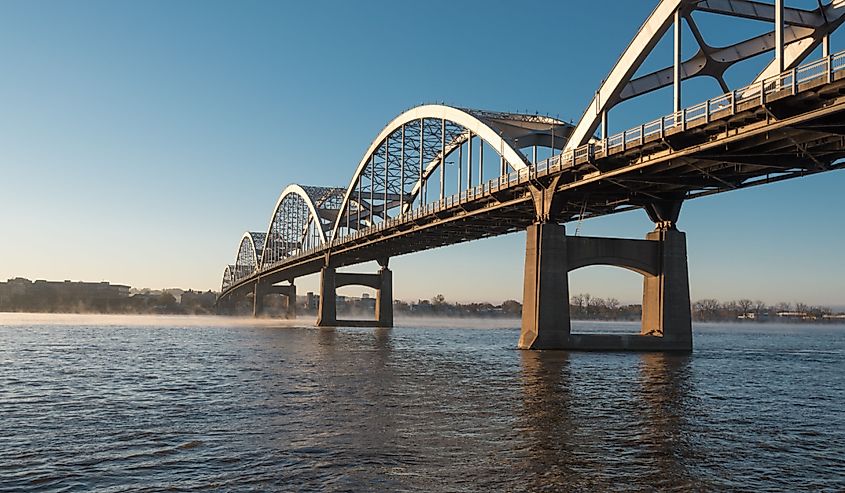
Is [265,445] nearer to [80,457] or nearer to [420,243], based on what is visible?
[80,457]

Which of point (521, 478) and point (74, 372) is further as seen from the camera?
point (74, 372)

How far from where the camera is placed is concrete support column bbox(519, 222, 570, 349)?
45812mm

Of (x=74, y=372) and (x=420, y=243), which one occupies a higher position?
(x=420, y=243)

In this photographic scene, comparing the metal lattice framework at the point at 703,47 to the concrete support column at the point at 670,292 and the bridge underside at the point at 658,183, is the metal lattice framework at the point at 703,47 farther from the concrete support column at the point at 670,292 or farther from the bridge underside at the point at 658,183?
the concrete support column at the point at 670,292

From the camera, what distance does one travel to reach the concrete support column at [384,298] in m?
110

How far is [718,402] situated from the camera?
965 inches

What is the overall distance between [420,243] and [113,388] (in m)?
58.5

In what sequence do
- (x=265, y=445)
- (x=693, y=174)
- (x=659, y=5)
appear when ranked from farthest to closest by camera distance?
(x=693, y=174), (x=659, y=5), (x=265, y=445)

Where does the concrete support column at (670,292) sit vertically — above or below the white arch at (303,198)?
below

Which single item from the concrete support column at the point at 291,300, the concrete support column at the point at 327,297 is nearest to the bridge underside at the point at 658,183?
the concrete support column at the point at 327,297

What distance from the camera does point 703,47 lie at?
1709 inches

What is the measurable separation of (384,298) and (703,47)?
7408 centimetres

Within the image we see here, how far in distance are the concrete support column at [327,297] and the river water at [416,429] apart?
71651 mm

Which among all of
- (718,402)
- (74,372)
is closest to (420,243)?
(74,372)
